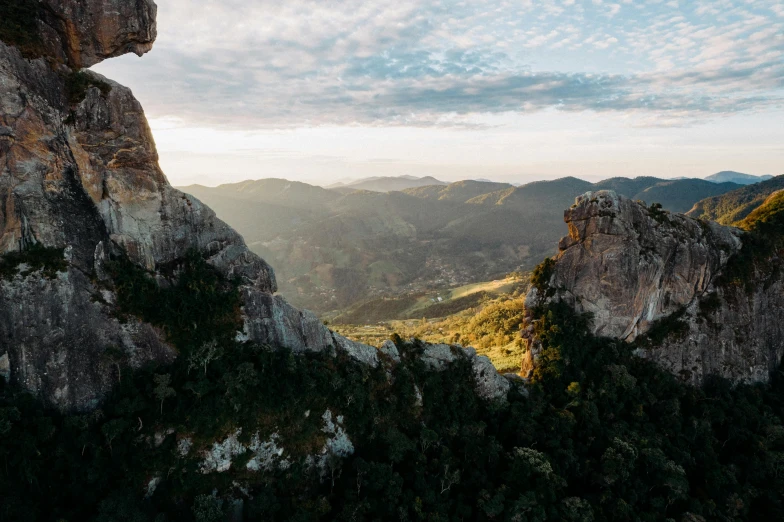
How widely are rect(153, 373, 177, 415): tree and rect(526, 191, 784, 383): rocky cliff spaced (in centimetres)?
3725

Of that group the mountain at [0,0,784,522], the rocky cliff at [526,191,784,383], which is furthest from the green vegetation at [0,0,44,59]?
the rocky cliff at [526,191,784,383]

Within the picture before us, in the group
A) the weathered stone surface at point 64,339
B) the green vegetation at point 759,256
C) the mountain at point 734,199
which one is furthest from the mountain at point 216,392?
the mountain at point 734,199

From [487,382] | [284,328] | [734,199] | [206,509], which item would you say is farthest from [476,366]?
[734,199]

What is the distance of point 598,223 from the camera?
148 feet

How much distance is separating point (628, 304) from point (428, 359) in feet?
83.2

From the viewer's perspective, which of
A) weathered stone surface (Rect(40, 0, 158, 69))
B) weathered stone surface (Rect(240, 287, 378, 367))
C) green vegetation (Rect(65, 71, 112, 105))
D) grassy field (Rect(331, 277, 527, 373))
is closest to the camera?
weathered stone surface (Rect(40, 0, 158, 69))

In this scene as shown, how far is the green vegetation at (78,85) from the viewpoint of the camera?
1073 inches

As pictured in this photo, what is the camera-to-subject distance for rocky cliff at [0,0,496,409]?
25.3 metres

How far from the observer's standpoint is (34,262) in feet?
85.4

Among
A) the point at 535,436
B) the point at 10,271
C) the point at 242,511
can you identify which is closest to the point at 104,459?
the point at 242,511

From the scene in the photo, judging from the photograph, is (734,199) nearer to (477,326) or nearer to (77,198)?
(477,326)

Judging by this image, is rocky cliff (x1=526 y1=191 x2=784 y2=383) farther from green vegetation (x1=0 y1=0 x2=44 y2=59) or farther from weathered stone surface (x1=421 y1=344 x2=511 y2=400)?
green vegetation (x1=0 y1=0 x2=44 y2=59)

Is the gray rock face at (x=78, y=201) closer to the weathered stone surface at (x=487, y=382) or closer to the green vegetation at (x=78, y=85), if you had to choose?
the green vegetation at (x=78, y=85)

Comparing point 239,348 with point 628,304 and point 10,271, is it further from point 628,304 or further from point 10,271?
point 628,304
